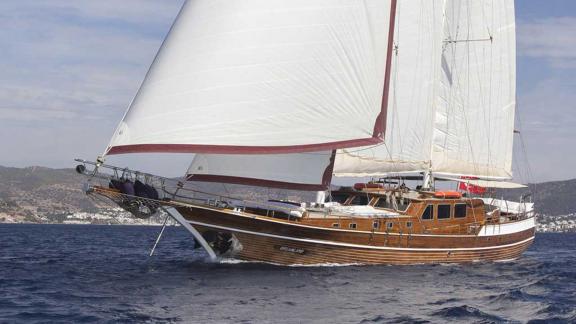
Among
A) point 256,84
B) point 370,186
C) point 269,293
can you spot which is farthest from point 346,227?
point 269,293

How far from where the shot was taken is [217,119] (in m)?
27.1

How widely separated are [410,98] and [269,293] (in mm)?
16664

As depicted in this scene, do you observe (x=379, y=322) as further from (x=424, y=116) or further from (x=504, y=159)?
(x=504, y=159)

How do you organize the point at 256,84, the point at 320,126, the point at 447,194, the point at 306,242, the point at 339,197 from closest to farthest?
1. the point at 256,84
2. the point at 320,126
3. the point at 306,242
4. the point at 447,194
5. the point at 339,197

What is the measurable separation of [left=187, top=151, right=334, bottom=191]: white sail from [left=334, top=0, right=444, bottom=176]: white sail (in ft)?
16.1

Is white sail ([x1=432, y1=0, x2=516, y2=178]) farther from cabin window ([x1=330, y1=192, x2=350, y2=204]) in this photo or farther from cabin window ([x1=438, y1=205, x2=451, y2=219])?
cabin window ([x1=330, y1=192, x2=350, y2=204])

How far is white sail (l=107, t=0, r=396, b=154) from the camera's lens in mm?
26812

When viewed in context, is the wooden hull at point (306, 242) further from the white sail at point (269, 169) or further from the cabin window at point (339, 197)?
the cabin window at point (339, 197)

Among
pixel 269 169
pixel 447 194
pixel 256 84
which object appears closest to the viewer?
pixel 256 84

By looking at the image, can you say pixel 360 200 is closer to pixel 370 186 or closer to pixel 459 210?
pixel 370 186

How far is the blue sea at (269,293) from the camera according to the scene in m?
21.2

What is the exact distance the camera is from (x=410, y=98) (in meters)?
38.2

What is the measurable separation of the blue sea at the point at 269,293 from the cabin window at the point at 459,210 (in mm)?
2693

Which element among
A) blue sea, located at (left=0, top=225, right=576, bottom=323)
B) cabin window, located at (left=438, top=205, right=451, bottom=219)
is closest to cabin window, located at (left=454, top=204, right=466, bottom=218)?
cabin window, located at (left=438, top=205, right=451, bottom=219)
